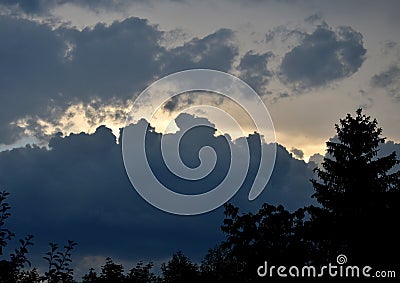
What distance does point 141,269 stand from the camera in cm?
2511

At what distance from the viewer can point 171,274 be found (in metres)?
36.4

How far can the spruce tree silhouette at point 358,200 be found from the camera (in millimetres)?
38094

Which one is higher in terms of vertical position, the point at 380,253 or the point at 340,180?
the point at 340,180

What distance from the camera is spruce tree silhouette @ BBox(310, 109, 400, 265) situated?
38094 mm

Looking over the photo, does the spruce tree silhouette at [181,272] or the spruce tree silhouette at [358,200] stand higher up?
the spruce tree silhouette at [358,200]

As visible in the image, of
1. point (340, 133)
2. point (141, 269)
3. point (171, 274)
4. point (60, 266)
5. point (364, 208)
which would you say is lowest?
point (60, 266)

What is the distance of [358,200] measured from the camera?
38781 mm

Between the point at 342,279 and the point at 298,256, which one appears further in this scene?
the point at 298,256

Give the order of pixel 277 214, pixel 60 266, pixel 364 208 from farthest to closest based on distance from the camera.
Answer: pixel 277 214 < pixel 364 208 < pixel 60 266

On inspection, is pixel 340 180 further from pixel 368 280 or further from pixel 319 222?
pixel 368 280

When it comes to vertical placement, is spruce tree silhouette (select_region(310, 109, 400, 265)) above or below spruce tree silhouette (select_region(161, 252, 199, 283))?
above

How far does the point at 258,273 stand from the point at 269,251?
169 inches

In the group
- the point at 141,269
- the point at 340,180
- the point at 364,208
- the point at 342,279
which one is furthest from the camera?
the point at 340,180

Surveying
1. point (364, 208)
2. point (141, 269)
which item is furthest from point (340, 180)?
point (141, 269)
